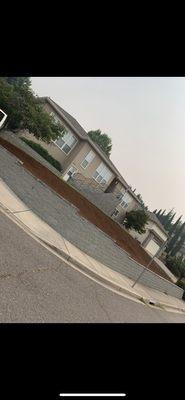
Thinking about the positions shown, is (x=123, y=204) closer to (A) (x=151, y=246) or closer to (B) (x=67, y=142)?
(A) (x=151, y=246)

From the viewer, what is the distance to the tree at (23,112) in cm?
2584

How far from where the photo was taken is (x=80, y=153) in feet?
120

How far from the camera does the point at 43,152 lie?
3225 centimetres

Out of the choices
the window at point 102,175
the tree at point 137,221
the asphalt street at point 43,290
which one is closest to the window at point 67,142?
the window at point 102,175

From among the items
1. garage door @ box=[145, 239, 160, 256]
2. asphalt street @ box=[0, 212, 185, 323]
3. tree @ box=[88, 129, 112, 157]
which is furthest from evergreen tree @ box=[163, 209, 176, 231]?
asphalt street @ box=[0, 212, 185, 323]

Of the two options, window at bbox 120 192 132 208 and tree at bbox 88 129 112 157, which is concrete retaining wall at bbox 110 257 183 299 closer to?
window at bbox 120 192 132 208

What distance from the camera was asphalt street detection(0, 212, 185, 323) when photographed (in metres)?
6.25

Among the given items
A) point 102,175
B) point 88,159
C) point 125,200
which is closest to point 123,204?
point 125,200

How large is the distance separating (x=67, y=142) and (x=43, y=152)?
4.54 metres

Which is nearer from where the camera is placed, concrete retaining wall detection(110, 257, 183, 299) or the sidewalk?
the sidewalk

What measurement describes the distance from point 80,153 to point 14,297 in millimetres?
30943

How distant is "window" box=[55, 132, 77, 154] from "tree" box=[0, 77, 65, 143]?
22.3ft
